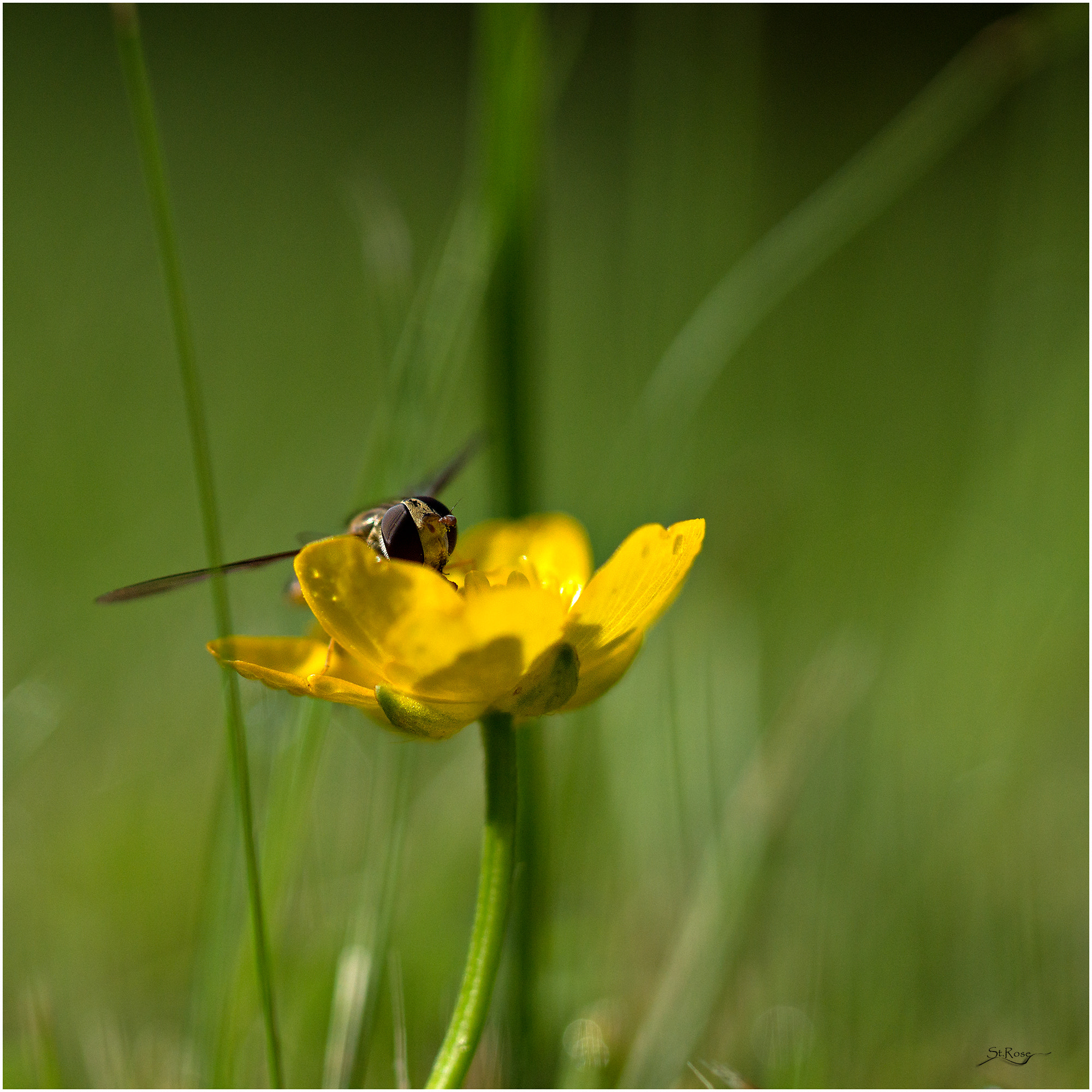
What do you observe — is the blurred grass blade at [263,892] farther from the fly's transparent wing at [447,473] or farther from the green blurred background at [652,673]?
the fly's transparent wing at [447,473]

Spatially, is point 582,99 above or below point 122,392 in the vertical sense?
above

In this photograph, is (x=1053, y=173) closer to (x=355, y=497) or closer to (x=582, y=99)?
(x=355, y=497)

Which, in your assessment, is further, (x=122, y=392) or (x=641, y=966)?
(x=122, y=392)

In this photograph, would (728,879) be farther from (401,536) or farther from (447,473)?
(401,536)

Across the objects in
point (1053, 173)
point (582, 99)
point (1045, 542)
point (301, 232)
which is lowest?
point (1045, 542)

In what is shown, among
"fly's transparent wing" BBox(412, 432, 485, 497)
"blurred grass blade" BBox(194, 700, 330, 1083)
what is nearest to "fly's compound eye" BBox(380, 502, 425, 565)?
"fly's transparent wing" BBox(412, 432, 485, 497)

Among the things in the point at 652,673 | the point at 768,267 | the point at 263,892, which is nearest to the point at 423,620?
the point at 263,892

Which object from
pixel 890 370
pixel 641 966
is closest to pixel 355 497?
pixel 641 966
